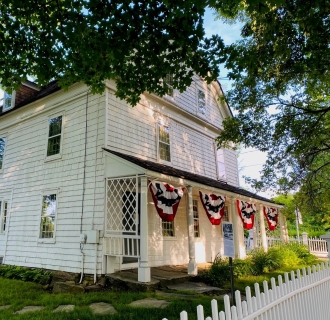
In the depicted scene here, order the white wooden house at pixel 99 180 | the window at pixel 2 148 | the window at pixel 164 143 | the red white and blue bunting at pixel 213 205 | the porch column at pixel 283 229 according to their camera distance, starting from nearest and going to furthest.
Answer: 1. the white wooden house at pixel 99 180
2. the red white and blue bunting at pixel 213 205
3. the window at pixel 164 143
4. the window at pixel 2 148
5. the porch column at pixel 283 229

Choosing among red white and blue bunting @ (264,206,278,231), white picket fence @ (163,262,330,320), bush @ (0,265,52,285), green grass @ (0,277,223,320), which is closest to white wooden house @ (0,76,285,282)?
bush @ (0,265,52,285)

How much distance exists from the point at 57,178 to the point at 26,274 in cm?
332

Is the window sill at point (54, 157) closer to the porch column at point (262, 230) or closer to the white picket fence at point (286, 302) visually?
the white picket fence at point (286, 302)

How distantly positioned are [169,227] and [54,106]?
21.2 ft

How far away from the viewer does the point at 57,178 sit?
10633mm

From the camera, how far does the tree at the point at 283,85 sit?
5.89 meters

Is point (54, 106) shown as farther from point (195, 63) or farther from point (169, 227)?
point (195, 63)

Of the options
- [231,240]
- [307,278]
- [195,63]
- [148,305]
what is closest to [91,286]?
[148,305]

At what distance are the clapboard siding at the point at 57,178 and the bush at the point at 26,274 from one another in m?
0.37

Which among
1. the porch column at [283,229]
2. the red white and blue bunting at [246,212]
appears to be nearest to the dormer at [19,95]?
the red white and blue bunting at [246,212]

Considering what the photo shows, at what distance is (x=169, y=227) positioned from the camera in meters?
11.3

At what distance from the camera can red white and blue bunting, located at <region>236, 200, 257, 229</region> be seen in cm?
1231

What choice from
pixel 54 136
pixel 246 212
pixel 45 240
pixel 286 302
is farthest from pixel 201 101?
pixel 286 302

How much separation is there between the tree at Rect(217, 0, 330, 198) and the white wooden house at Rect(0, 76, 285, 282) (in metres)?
2.43
